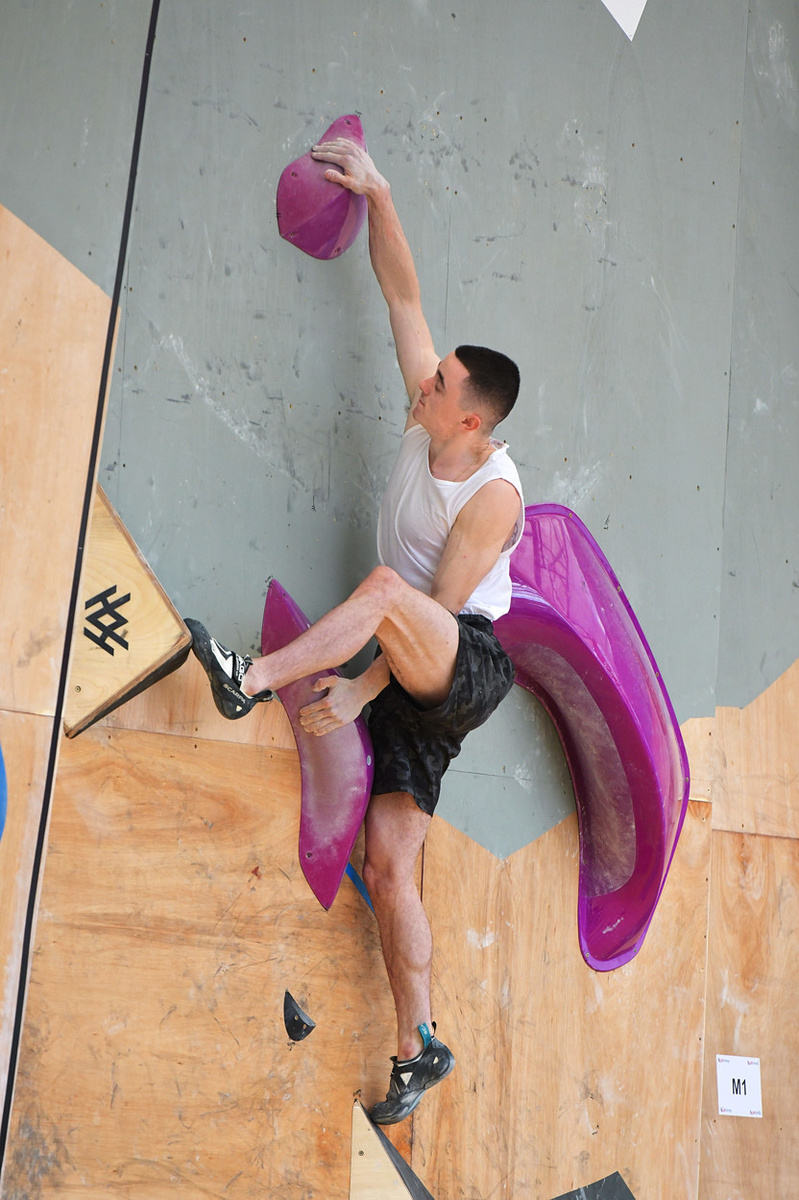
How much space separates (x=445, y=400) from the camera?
271cm

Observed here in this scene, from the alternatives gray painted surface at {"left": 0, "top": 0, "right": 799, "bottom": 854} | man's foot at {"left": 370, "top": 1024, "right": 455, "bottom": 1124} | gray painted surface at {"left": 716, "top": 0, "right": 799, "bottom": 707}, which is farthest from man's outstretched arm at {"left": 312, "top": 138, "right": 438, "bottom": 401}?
man's foot at {"left": 370, "top": 1024, "right": 455, "bottom": 1124}

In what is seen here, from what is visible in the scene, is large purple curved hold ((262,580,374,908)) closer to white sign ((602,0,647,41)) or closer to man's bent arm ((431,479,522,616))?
man's bent arm ((431,479,522,616))

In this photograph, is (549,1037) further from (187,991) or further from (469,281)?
(469,281)

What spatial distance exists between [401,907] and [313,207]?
1.75 m

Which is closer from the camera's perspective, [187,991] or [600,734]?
[187,991]

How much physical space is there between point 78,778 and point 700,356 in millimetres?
2362

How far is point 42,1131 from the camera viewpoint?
7.98 ft

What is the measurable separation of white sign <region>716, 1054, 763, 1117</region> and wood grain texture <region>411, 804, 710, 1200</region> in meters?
0.22

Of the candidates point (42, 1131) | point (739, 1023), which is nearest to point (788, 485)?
point (739, 1023)

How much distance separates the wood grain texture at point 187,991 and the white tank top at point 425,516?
58cm

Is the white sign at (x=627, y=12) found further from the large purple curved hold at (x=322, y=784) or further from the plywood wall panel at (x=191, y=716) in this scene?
the plywood wall panel at (x=191, y=716)

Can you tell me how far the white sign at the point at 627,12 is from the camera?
3600 millimetres

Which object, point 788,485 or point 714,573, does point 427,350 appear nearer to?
point 714,573

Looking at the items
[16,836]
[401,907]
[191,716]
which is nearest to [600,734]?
[401,907]
